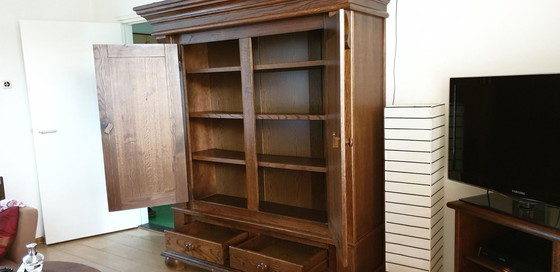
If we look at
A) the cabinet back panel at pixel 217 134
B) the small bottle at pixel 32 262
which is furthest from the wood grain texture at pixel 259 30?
the small bottle at pixel 32 262

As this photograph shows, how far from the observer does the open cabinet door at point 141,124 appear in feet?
8.94

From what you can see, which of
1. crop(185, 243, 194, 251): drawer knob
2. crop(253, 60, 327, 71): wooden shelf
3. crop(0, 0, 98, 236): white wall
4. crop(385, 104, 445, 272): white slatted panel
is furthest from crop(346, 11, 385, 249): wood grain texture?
crop(0, 0, 98, 236): white wall

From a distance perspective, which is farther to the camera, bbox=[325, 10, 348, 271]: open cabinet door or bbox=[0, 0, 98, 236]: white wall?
bbox=[0, 0, 98, 236]: white wall

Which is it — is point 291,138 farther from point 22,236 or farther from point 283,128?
point 22,236

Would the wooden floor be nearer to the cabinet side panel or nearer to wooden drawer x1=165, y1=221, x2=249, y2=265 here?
wooden drawer x1=165, y1=221, x2=249, y2=265

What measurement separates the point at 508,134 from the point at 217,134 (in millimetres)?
1982

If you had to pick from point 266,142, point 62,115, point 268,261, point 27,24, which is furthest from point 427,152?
point 27,24

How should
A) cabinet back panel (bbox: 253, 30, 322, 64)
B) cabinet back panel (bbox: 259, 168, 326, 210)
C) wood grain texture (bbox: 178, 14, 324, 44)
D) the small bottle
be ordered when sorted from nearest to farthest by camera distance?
the small bottle < wood grain texture (bbox: 178, 14, 324, 44) < cabinet back panel (bbox: 253, 30, 322, 64) < cabinet back panel (bbox: 259, 168, 326, 210)

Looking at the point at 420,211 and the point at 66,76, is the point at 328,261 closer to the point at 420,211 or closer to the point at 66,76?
the point at 420,211

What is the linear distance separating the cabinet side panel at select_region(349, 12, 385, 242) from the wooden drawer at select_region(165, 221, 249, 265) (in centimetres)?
83

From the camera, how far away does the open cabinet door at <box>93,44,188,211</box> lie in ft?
8.94

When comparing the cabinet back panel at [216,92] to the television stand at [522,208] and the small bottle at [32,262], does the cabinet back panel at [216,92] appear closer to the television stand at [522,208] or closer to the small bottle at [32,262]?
the small bottle at [32,262]

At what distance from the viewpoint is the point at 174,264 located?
2895mm

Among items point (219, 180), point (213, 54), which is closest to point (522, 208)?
point (219, 180)
